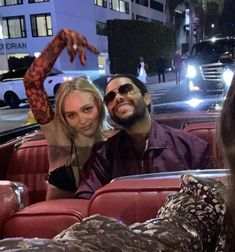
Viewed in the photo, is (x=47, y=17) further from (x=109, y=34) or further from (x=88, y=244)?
(x=88, y=244)

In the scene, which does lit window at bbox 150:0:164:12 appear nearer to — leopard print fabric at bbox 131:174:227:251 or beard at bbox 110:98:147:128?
beard at bbox 110:98:147:128

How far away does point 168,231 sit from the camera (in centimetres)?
102

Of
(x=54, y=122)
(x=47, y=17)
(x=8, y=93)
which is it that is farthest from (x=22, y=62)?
(x=54, y=122)

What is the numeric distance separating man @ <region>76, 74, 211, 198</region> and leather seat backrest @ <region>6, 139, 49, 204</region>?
91 centimetres

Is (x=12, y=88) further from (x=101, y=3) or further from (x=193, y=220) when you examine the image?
(x=101, y=3)

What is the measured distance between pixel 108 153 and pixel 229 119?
1.40 meters

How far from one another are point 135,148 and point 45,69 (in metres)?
0.80

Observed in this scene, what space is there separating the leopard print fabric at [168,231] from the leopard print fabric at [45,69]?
148cm

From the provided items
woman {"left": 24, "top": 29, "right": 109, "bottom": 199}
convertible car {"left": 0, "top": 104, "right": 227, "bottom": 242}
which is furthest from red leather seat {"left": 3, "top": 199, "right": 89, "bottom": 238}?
woman {"left": 24, "top": 29, "right": 109, "bottom": 199}

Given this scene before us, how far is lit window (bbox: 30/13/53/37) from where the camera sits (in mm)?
33000

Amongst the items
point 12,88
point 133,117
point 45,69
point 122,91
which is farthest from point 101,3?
point 133,117

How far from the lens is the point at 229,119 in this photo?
98 centimetres

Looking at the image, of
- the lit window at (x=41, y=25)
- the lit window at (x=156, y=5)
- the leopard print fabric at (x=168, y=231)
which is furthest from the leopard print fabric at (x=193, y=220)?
the lit window at (x=156, y=5)

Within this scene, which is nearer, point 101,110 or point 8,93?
point 101,110
